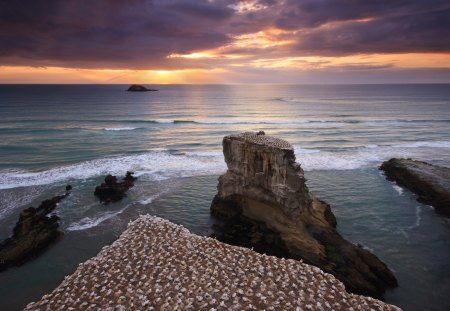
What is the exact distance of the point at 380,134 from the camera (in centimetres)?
5959

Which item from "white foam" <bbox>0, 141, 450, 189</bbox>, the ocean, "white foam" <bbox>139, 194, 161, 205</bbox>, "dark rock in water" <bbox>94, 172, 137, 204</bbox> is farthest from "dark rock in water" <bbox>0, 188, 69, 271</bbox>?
"white foam" <bbox>0, 141, 450, 189</bbox>

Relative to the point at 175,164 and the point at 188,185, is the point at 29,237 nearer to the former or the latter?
the point at 188,185

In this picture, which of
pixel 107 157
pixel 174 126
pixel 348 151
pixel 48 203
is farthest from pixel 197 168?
pixel 174 126

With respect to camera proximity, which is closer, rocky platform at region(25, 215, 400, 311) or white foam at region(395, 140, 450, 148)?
rocky platform at region(25, 215, 400, 311)

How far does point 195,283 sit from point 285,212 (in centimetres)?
947

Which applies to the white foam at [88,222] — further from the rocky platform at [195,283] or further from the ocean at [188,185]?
the rocky platform at [195,283]

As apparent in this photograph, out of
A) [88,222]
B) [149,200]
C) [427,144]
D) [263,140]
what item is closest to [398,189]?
[263,140]

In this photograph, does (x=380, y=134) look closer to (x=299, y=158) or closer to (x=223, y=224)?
(x=299, y=158)

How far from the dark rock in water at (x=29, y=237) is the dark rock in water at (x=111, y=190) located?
14.1 ft

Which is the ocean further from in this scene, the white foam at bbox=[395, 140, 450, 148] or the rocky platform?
the rocky platform

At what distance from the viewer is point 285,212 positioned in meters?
21.9

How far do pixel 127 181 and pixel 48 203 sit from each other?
7452 millimetres

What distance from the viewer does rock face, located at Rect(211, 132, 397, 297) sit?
18406mm

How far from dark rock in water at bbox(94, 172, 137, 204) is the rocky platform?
Result: 12524 mm
